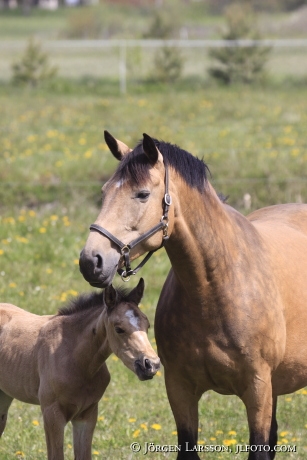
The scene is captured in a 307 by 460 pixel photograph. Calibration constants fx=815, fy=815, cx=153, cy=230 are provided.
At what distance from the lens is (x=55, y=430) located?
4164mm

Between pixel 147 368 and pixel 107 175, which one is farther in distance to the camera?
pixel 107 175

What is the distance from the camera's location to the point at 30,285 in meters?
7.48

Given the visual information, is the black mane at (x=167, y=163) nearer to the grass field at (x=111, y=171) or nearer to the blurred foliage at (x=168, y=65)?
the grass field at (x=111, y=171)

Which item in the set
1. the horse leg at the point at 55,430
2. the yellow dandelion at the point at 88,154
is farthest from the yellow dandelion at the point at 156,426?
the yellow dandelion at the point at 88,154

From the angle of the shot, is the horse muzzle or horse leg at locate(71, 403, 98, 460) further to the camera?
horse leg at locate(71, 403, 98, 460)

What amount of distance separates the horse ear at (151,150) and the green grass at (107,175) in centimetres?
209

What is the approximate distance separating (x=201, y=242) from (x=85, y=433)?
54.5 inches

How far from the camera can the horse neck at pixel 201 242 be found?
3.57m

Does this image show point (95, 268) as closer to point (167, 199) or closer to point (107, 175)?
point (167, 199)

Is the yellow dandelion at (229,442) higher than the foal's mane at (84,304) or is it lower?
lower

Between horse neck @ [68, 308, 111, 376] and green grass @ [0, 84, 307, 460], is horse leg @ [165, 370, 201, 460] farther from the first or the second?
green grass @ [0, 84, 307, 460]

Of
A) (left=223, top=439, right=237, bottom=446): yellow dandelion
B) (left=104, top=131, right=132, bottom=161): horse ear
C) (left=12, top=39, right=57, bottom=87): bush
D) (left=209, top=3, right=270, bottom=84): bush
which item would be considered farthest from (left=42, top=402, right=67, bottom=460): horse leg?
(left=12, top=39, right=57, bottom=87): bush

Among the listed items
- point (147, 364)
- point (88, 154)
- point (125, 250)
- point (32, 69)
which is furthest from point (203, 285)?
A: point (32, 69)

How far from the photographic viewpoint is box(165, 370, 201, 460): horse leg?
398cm
